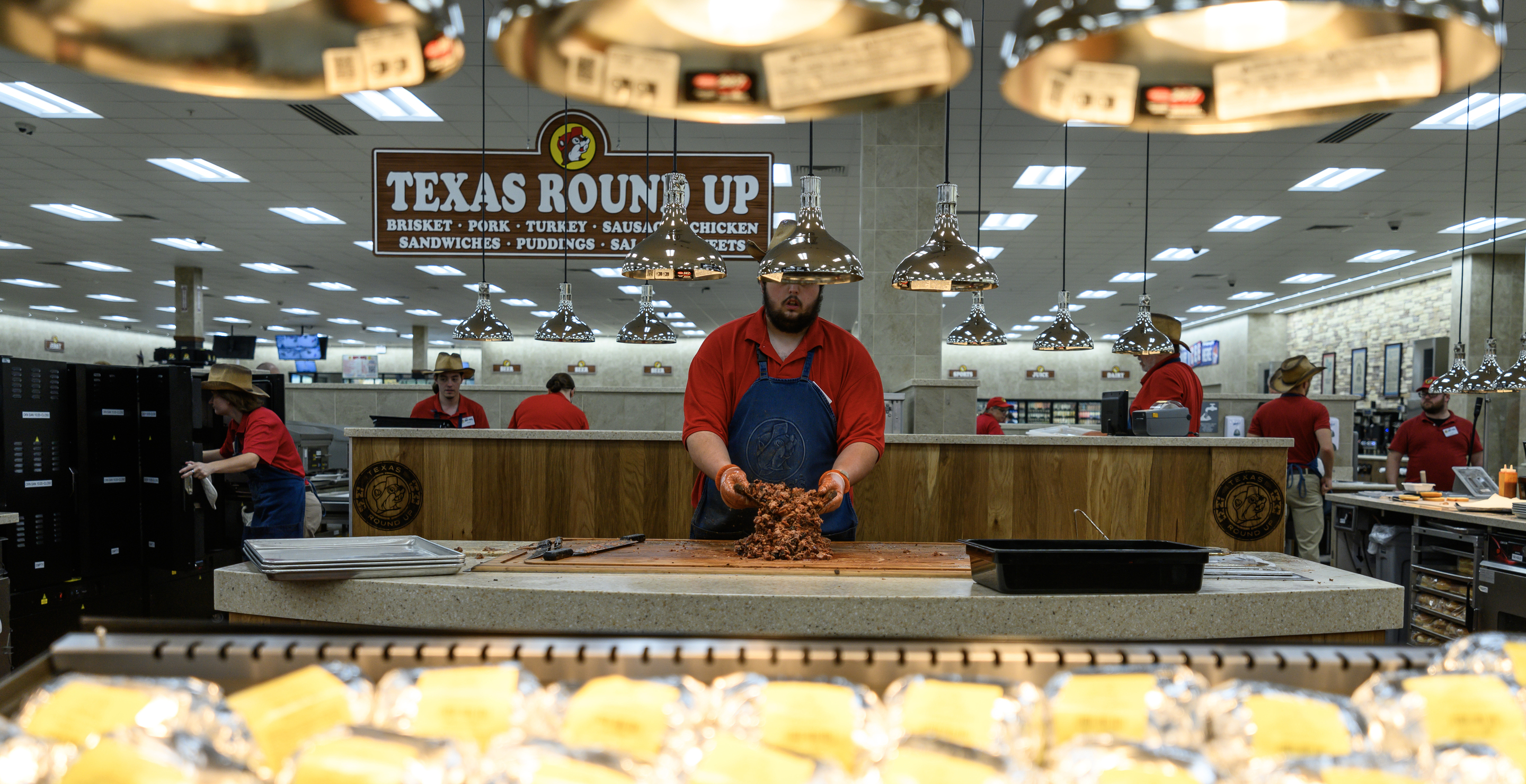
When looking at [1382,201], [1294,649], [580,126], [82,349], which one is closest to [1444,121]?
[1382,201]

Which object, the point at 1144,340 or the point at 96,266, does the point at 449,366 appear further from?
the point at 96,266

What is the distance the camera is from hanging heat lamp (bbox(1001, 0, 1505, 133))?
0.97 meters

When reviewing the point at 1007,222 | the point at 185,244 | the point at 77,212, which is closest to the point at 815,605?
the point at 1007,222

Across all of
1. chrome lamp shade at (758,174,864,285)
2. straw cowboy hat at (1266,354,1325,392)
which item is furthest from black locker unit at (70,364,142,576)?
straw cowboy hat at (1266,354,1325,392)

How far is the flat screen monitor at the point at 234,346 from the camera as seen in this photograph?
1753cm

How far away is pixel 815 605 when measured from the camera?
1793 mm

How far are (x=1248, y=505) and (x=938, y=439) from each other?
1.56m

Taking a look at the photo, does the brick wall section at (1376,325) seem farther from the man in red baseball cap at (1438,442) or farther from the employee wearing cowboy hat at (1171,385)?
the employee wearing cowboy hat at (1171,385)

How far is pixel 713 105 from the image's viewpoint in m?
1.17

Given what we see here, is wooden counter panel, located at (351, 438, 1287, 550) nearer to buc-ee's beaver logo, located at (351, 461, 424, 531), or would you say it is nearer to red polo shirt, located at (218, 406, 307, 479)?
buc-ee's beaver logo, located at (351, 461, 424, 531)

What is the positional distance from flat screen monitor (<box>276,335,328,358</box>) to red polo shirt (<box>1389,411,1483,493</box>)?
22195 mm

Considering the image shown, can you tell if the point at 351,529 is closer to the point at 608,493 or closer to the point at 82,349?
the point at 608,493

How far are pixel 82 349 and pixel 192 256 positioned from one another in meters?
14.1

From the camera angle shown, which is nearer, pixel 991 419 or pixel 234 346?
pixel 991 419
